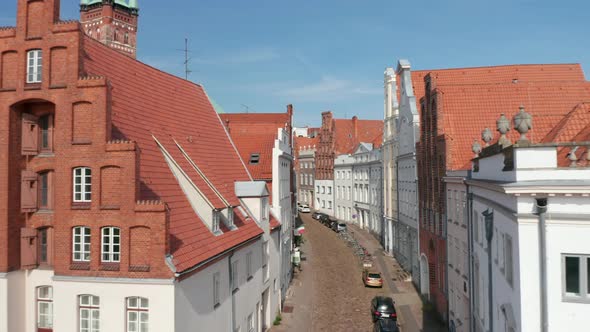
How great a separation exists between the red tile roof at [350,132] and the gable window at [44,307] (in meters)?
64.4

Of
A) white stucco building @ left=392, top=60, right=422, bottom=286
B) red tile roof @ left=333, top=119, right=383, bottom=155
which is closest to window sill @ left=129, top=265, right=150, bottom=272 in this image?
white stucco building @ left=392, top=60, right=422, bottom=286

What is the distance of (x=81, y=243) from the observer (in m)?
15.5

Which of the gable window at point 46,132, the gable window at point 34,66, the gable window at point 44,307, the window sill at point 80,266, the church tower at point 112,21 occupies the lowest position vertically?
the gable window at point 44,307

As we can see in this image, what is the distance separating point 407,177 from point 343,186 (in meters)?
35.3

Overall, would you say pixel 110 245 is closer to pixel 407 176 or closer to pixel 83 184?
pixel 83 184

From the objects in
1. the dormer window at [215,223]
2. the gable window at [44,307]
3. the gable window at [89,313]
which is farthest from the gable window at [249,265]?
the gable window at [44,307]

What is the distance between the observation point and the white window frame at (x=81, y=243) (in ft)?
50.5

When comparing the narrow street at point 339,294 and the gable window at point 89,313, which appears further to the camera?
the narrow street at point 339,294

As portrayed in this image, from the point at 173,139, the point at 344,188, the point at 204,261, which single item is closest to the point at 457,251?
the point at 204,261

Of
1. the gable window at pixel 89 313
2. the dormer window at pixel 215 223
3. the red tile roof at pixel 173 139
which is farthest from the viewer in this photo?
the dormer window at pixel 215 223

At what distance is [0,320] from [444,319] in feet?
72.1

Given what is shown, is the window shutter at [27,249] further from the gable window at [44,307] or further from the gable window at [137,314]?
the gable window at [137,314]

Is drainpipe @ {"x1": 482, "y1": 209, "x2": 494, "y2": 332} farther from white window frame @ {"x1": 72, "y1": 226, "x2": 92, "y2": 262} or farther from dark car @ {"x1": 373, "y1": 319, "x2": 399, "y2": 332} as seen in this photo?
white window frame @ {"x1": 72, "y1": 226, "x2": 92, "y2": 262}

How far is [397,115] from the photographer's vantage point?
43.6m
